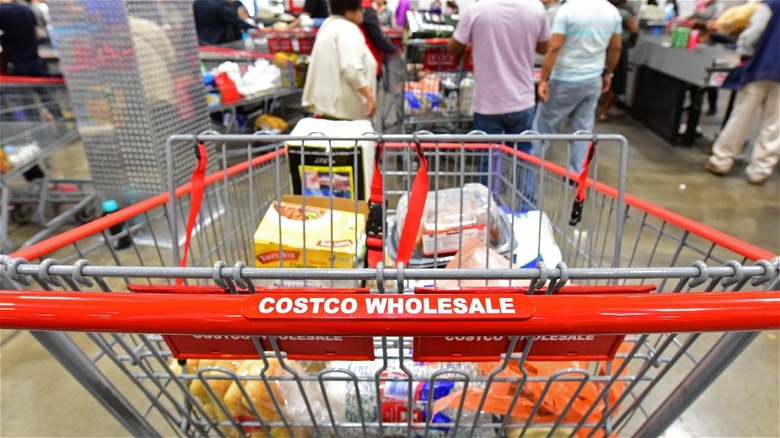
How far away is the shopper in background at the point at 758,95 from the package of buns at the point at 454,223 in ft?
12.1

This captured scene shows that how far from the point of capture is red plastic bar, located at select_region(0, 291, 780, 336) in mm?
645

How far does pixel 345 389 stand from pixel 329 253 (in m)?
0.47

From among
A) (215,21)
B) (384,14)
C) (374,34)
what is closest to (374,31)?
(374,34)

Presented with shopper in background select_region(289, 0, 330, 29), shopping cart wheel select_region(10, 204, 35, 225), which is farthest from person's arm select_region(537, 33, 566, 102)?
shopping cart wheel select_region(10, 204, 35, 225)

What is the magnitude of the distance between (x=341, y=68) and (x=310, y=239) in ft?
6.50

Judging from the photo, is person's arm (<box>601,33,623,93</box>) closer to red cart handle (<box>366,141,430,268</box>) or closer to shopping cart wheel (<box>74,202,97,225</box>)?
red cart handle (<box>366,141,430,268</box>)

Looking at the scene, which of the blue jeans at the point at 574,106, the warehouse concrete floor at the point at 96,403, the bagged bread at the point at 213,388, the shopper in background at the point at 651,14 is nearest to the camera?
the bagged bread at the point at 213,388

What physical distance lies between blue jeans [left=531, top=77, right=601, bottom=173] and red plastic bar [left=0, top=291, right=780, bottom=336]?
3001 mm

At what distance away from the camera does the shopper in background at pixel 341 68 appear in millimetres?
3107

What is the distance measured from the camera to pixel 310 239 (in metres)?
1.54

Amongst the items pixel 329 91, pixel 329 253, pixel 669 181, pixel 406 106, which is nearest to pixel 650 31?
pixel 669 181

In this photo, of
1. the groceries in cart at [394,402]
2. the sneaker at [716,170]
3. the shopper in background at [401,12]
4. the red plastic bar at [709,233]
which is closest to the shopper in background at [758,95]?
the sneaker at [716,170]

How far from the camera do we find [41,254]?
0.92 metres

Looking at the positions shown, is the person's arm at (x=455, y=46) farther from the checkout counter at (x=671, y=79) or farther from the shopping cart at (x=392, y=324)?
the checkout counter at (x=671, y=79)
